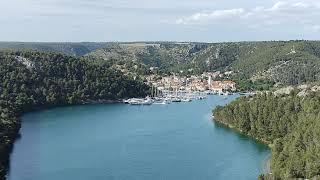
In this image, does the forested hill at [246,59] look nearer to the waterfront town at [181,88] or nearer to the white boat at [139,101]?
the waterfront town at [181,88]

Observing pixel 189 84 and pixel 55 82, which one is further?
pixel 189 84

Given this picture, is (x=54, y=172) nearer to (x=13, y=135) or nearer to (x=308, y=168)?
(x=13, y=135)

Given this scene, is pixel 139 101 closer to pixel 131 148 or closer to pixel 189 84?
pixel 189 84

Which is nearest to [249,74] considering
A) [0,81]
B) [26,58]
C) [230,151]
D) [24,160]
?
[26,58]

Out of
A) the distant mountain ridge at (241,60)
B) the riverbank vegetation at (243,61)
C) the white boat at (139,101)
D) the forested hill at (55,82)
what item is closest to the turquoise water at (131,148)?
the forested hill at (55,82)

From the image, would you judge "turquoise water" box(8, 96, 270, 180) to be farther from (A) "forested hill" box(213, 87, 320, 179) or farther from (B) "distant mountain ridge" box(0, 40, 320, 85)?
(B) "distant mountain ridge" box(0, 40, 320, 85)

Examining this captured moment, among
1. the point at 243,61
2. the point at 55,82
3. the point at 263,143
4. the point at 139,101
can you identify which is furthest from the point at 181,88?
the point at 263,143
